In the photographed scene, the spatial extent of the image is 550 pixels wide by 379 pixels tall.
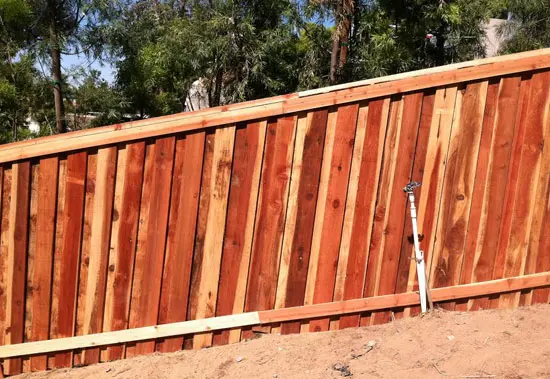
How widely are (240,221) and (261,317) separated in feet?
2.24

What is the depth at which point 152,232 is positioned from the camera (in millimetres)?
3535

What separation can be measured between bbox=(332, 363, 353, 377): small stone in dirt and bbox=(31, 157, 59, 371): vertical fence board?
2028mm

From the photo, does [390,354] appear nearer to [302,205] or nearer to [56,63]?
[302,205]

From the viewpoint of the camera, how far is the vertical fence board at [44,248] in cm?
349

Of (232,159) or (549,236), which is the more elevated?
(232,159)

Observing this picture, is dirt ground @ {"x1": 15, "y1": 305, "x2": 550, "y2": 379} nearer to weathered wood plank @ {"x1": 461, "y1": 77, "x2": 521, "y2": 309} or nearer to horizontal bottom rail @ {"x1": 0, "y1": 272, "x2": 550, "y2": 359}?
horizontal bottom rail @ {"x1": 0, "y1": 272, "x2": 550, "y2": 359}

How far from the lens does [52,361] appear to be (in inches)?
146

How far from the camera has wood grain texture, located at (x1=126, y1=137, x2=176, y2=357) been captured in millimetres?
3492

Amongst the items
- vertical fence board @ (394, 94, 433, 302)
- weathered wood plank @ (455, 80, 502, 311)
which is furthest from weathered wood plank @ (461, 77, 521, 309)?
vertical fence board @ (394, 94, 433, 302)

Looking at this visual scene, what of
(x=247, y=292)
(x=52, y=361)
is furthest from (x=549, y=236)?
(x=52, y=361)

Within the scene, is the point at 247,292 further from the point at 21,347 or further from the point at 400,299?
the point at 21,347

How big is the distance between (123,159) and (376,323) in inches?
82.2

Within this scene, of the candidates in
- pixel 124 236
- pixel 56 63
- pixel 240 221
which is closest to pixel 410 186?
pixel 240 221

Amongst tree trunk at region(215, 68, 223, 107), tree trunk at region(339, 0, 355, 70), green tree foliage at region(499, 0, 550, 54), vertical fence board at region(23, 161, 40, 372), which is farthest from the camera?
green tree foliage at region(499, 0, 550, 54)
